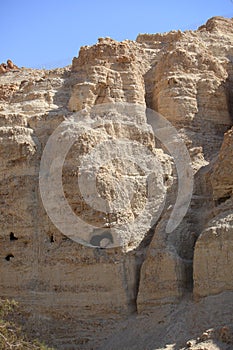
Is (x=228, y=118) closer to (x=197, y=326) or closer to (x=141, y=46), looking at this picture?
(x=141, y=46)

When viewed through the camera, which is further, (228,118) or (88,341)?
(228,118)

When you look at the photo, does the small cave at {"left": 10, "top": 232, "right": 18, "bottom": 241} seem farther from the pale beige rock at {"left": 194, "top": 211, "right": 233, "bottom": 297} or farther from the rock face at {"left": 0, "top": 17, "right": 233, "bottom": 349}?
the pale beige rock at {"left": 194, "top": 211, "right": 233, "bottom": 297}

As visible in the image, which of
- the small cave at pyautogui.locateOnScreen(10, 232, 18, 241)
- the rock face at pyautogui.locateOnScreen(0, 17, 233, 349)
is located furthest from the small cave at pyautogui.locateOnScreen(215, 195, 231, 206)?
the small cave at pyautogui.locateOnScreen(10, 232, 18, 241)

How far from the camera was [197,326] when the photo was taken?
20453 mm

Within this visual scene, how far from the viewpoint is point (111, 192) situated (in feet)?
80.0

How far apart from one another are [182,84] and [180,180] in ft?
18.0

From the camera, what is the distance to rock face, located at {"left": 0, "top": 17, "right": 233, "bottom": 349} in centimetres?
2273

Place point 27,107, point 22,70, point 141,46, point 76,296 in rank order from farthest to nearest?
point 22,70 < point 141,46 < point 27,107 < point 76,296

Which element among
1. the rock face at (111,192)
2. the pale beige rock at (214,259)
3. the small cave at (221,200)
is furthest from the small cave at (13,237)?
the small cave at (221,200)

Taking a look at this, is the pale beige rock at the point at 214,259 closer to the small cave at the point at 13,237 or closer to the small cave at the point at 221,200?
the small cave at the point at 221,200

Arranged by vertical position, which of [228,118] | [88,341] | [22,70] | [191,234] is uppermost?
[22,70]

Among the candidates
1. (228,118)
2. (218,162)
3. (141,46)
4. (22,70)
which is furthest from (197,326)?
(22,70)

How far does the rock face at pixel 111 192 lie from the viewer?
22734mm

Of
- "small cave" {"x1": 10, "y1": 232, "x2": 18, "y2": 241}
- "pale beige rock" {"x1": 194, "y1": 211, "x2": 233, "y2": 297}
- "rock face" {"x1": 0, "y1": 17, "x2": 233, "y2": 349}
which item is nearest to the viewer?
"pale beige rock" {"x1": 194, "y1": 211, "x2": 233, "y2": 297}
